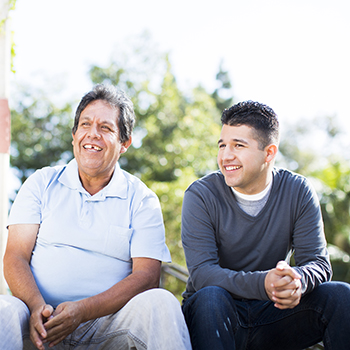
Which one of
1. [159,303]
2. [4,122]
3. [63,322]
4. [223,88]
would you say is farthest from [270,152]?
[223,88]

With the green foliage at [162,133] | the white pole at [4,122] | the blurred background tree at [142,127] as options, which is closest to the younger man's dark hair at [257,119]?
Answer: the white pole at [4,122]

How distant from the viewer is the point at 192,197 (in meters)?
2.31

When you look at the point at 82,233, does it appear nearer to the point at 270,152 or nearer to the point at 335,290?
the point at 270,152

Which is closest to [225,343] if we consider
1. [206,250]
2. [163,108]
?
[206,250]

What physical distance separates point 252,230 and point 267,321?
1.55ft

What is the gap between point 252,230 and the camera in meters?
2.27

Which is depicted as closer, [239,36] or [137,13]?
[137,13]

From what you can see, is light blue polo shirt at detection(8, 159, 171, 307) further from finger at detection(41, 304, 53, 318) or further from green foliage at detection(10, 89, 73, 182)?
green foliage at detection(10, 89, 73, 182)

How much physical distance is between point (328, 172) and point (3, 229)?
6228mm

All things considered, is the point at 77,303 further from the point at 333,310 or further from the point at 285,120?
the point at 285,120

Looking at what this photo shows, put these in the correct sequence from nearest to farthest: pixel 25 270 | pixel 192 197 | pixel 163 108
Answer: pixel 25 270, pixel 192 197, pixel 163 108

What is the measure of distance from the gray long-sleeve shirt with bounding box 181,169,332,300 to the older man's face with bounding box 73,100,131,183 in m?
0.52

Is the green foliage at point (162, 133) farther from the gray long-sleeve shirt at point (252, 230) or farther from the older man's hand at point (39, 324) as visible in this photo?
the older man's hand at point (39, 324)

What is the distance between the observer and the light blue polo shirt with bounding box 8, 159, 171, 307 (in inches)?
85.7
